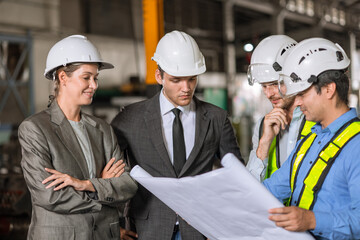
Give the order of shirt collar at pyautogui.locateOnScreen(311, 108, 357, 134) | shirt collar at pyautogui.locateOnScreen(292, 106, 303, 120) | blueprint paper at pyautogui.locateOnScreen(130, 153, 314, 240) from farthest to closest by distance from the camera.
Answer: shirt collar at pyautogui.locateOnScreen(292, 106, 303, 120) → shirt collar at pyautogui.locateOnScreen(311, 108, 357, 134) → blueprint paper at pyautogui.locateOnScreen(130, 153, 314, 240)

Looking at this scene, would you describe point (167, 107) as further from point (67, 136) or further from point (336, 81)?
point (336, 81)

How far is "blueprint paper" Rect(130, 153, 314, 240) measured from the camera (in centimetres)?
124

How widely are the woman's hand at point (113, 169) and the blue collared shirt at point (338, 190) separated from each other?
97cm

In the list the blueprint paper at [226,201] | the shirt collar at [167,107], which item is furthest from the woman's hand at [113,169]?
the blueprint paper at [226,201]

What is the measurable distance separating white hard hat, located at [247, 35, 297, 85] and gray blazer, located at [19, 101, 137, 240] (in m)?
0.96

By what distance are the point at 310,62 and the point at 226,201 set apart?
614mm

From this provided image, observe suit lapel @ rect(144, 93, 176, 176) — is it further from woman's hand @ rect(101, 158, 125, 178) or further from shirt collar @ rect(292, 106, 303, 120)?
shirt collar @ rect(292, 106, 303, 120)

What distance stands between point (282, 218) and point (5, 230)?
405cm

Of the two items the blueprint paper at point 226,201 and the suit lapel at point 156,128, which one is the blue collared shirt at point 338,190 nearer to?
the blueprint paper at point 226,201

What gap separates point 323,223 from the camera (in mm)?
1347

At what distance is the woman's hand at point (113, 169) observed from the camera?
213 cm

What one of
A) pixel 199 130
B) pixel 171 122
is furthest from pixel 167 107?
pixel 199 130

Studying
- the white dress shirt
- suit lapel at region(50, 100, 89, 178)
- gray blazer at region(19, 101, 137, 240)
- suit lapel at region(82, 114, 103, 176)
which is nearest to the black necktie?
the white dress shirt

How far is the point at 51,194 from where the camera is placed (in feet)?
6.17
